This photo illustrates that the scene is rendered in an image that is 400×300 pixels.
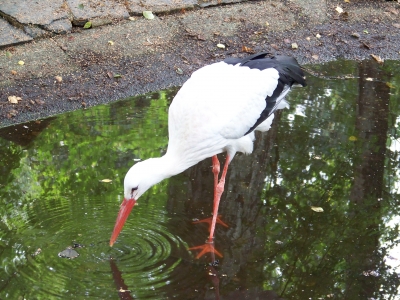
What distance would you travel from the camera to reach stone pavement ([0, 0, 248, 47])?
287 inches

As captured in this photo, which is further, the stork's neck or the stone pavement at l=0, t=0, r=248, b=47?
the stone pavement at l=0, t=0, r=248, b=47

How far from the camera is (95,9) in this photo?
778 cm

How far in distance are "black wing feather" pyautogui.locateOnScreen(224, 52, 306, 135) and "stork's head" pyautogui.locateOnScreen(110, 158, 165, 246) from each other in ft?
3.15

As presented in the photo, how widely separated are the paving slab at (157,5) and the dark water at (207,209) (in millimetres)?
1530

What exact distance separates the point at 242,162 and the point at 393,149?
1.39 metres

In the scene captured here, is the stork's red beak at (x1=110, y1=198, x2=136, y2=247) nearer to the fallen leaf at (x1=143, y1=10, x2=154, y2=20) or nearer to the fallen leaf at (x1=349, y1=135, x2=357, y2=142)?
the fallen leaf at (x1=349, y1=135, x2=357, y2=142)

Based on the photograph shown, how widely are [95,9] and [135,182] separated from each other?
3929 millimetres

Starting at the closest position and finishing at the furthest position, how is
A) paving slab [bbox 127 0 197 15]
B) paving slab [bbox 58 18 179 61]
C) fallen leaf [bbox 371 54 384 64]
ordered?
paving slab [bbox 58 18 179 61]
fallen leaf [bbox 371 54 384 64]
paving slab [bbox 127 0 197 15]

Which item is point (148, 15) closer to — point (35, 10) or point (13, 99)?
point (35, 10)

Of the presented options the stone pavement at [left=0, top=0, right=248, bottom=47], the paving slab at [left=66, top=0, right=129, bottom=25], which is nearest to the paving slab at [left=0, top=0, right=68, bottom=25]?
the stone pavement at [left=0, top=0, right=248, bottom=47]

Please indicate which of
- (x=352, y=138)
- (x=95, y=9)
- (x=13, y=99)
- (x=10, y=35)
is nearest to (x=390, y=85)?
(x=352, y=138)

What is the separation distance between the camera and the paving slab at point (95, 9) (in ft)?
25.0

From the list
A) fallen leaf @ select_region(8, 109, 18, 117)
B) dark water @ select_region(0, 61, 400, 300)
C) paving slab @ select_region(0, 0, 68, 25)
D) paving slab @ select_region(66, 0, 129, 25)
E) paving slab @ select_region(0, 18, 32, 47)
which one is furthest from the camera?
paving slab @ select_region(66, 0, 129, 25)

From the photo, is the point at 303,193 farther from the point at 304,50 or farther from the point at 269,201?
the point at 304,50
